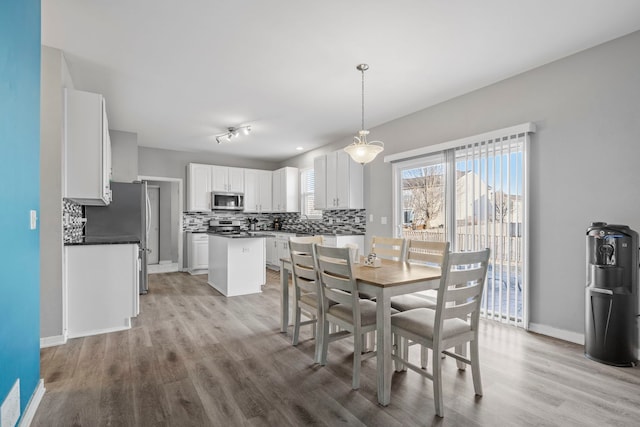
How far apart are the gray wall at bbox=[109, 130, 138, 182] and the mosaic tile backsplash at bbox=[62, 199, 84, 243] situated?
1391 mm

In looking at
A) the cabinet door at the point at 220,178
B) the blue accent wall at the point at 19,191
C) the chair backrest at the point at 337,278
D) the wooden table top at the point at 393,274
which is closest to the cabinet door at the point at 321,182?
the cabinet door at the point at 220,178

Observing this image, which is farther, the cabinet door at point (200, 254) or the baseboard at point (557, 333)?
the cabinet door at point (200, 254)

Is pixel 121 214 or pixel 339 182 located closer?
pixel 121 214

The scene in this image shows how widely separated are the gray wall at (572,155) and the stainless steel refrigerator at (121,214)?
4.58m

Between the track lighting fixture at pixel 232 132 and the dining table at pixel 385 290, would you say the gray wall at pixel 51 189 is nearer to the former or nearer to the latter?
the track lighting fixture at pixel 232 132

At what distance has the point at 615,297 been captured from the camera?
8.00 ft

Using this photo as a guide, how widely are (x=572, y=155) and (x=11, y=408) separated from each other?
14.1 feet

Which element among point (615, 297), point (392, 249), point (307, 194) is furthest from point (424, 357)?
point (307, 194)

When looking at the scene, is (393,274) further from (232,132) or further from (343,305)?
(232,132)

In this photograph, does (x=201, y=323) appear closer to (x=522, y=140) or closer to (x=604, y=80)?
(x=522, y=140)

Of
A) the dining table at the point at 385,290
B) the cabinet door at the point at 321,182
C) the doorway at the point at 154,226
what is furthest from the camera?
the doorway at the point at 154,226

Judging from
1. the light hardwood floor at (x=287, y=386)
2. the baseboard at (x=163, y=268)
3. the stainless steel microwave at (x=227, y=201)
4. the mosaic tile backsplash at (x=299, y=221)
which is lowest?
the baseboard at (x=163, y=268)

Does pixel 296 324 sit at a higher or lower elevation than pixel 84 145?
lower

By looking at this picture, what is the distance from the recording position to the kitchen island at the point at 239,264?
468cm
